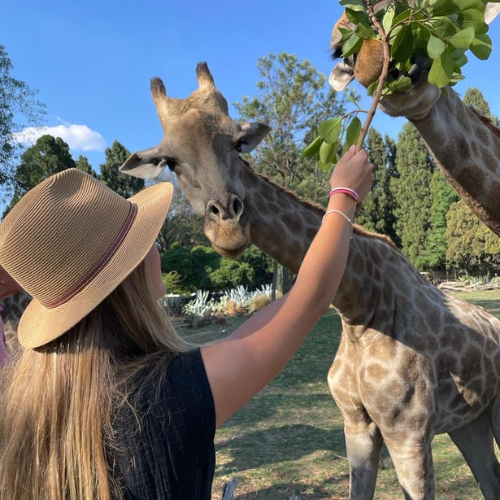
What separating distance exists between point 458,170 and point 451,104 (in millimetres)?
300

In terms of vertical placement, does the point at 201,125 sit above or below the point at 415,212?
below

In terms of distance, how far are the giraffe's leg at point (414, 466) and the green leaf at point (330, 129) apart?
5.41 ft

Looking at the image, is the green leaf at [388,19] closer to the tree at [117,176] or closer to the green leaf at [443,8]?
the green leaf at [443,8]

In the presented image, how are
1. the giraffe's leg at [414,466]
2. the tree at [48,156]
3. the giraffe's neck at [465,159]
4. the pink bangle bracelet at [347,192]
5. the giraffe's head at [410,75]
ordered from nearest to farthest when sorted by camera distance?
the pink bangle bracelet at [347,192] → the giraffe's head at [410,75] → the giraffe's neck at [465,159] → the giraffe's leg at [414,466] → the tree at [48,156]

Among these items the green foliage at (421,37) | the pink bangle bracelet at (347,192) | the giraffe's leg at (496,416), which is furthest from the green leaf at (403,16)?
the giraffe's leg at (496,416)

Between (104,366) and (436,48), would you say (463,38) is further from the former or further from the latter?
(104,366)

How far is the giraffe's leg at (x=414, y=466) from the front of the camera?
7.90 ft

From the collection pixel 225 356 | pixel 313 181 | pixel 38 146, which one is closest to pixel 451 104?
pixel 225 356

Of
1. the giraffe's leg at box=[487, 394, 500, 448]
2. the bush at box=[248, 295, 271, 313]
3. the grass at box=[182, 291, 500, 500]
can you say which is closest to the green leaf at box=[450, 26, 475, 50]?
the giraffe's leg at box=[487, 394, 500, 448]

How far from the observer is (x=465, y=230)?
31844mm

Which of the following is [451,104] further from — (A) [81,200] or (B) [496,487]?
(B) [496,487]

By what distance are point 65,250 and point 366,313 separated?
74.8 inches

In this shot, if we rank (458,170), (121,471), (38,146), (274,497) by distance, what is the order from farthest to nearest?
1. (38,146)
2. (274,497)
3. (458,170)
4. (121,471)

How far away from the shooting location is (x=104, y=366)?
1.12 m
